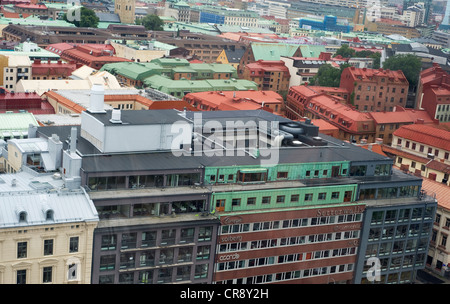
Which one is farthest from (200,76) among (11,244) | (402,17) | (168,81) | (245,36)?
(402,17)

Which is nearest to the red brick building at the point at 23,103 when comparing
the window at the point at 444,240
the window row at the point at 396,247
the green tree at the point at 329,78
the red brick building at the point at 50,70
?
the red brick building at the point at 50,70

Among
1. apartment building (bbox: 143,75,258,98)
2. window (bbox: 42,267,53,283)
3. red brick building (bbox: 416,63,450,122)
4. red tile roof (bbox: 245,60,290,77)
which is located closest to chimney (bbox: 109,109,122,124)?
window (bbox: 42,267,53,283)

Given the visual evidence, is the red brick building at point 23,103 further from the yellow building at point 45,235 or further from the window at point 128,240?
the window at point 128,240

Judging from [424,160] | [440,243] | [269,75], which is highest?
[269,75]

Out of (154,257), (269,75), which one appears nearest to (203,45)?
(269,75)

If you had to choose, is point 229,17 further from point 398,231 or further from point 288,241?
point 288,241
